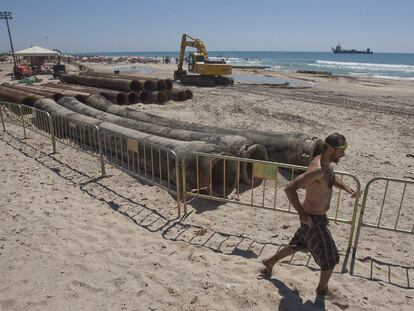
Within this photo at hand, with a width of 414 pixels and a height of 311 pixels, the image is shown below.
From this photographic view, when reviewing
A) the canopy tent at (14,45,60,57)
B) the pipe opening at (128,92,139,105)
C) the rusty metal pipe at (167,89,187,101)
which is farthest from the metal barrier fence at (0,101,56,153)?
the canopy tent at (14,45,60,57)

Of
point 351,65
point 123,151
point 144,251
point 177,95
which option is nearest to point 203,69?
point 177,95

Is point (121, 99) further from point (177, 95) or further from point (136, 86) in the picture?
point (177, 95)

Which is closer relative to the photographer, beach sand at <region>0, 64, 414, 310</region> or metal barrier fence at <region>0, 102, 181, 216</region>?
beach sand at <region>0, 64, 414, 310</region>

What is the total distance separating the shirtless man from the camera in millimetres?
3408

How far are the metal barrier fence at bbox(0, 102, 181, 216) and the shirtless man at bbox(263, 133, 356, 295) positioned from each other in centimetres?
232

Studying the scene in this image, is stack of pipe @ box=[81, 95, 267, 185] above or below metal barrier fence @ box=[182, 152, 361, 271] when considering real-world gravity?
above

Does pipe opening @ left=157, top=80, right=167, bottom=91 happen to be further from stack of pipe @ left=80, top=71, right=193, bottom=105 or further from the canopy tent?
the canopy tent

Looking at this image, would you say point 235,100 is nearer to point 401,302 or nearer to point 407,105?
point 407,105

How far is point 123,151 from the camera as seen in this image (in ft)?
26.4

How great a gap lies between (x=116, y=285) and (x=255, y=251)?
1945 mm

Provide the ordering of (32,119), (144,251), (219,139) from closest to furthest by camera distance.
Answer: (144,251) < (219,139) < (32,119)

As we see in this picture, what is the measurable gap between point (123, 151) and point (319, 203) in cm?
547

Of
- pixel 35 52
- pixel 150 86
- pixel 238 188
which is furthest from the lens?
pixel 35 52

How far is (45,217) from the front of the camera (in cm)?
560
